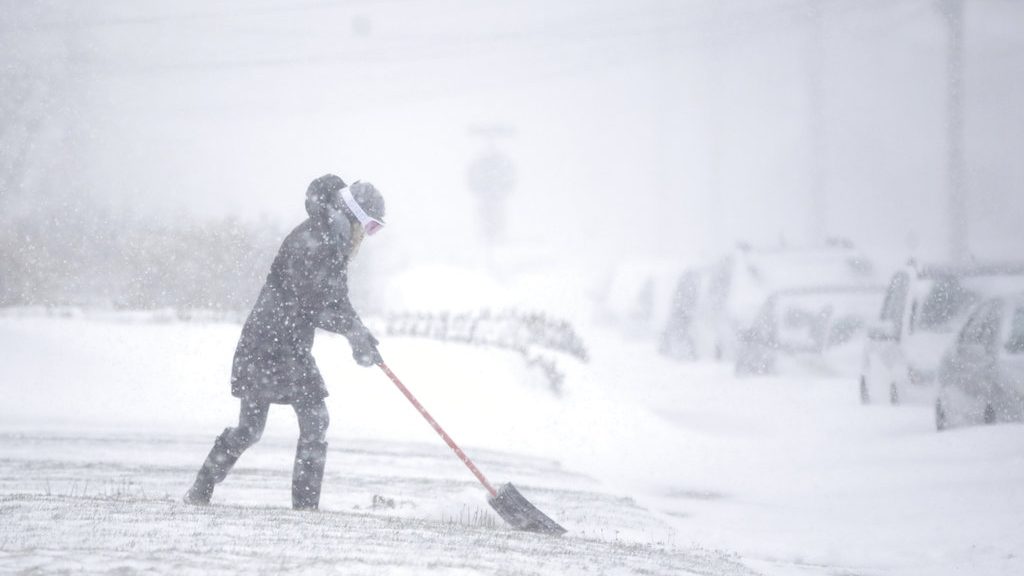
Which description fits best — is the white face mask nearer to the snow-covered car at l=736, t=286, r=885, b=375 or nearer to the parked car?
the parked car

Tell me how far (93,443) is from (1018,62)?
41.0 meters

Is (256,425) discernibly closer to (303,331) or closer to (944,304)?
(303,331)

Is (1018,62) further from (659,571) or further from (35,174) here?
(659,571)

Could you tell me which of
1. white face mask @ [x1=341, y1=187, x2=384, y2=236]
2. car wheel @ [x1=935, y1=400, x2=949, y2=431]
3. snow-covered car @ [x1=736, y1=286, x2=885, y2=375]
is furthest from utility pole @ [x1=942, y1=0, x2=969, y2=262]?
white face mask @ [x1=341, y1=187, x2=384, y2=236]

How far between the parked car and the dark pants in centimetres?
664

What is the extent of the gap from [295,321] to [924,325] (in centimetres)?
726

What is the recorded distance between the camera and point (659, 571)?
4.68 m

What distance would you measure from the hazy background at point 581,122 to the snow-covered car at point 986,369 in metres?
8.46

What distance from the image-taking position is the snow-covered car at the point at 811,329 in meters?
14.9

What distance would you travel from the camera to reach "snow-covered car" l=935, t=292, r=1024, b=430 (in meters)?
9.09

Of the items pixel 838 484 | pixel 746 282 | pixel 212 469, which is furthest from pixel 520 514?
pixel 746 282

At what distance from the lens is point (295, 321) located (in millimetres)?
5570

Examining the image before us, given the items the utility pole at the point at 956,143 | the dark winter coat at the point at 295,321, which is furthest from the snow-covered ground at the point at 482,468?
the utility pole at the point at 956,143

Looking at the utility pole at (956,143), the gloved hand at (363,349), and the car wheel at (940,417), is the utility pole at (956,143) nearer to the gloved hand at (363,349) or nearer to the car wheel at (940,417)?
the car wheel at (940,417)
